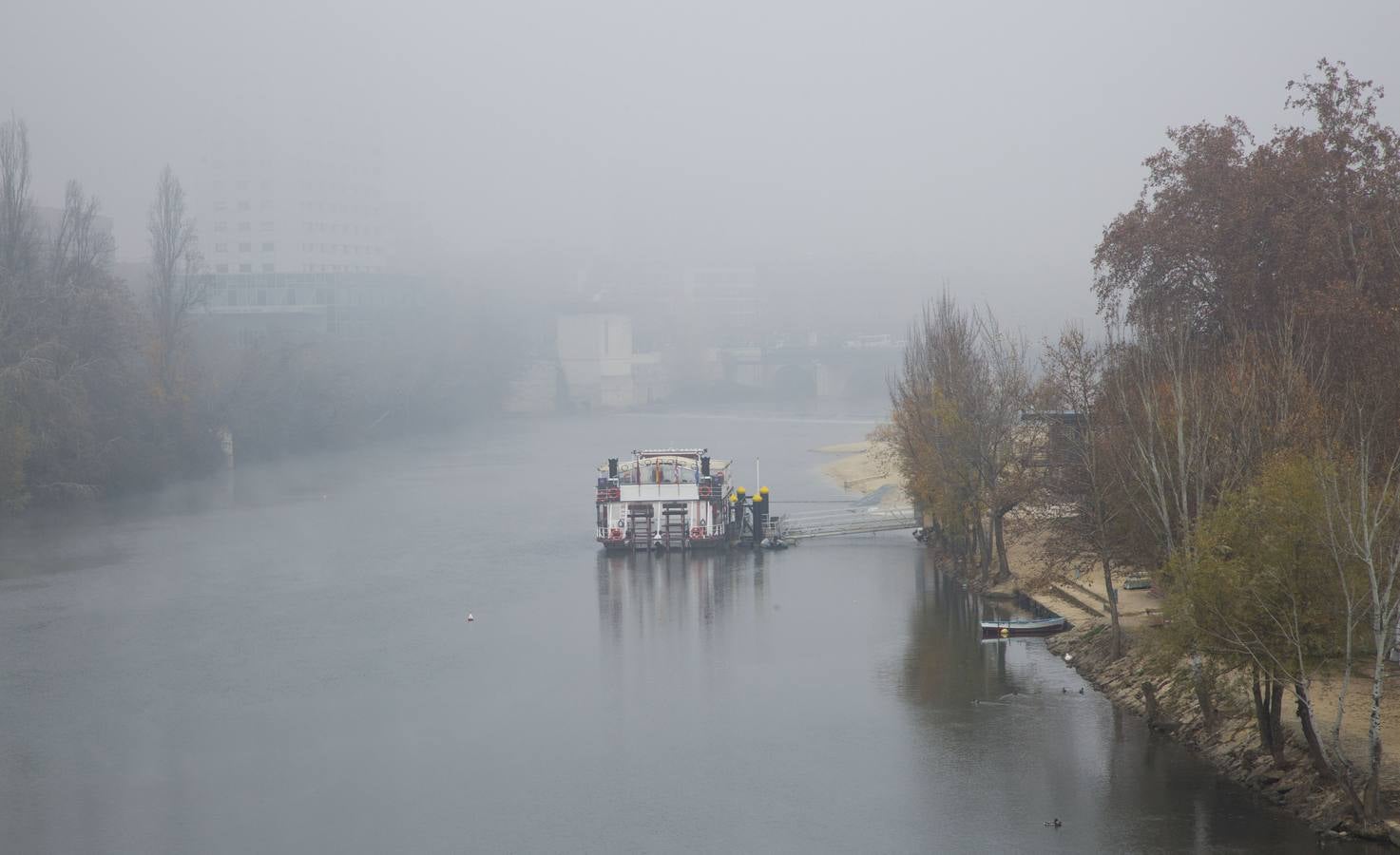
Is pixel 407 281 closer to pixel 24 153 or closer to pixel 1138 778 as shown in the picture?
pixel 24 153

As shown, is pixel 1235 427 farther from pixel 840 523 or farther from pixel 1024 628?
pixel 840 523

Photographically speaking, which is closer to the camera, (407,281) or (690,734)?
(690,734)

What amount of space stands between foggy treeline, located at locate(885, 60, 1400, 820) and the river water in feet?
5.30

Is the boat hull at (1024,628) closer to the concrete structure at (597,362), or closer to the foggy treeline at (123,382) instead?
the foggy treeline at (123,382)

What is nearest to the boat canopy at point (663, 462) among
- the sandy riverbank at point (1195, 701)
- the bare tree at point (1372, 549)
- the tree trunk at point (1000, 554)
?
the tree trunk at point (1000, 554)

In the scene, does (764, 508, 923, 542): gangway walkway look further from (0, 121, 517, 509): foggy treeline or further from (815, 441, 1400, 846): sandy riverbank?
(0, 121, 517, 509): foggy treeline

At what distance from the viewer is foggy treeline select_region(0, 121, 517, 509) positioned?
36375mm

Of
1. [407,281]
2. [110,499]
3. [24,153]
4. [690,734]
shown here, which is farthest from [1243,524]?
[407,281]

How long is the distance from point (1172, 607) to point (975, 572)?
492 inches

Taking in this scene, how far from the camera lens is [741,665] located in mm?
19094

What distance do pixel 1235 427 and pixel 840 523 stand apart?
18.4 meters

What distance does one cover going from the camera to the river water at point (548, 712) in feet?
41.4

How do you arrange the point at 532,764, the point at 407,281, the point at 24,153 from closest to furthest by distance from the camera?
the point at 532,764, the point at 24,153, the point at 407,281

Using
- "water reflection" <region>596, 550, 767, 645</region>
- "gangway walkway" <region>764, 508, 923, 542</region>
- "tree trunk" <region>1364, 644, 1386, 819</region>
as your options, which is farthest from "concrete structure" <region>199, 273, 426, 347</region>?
"tree trunk" <region>1364, 644, 1386, 819</region>
